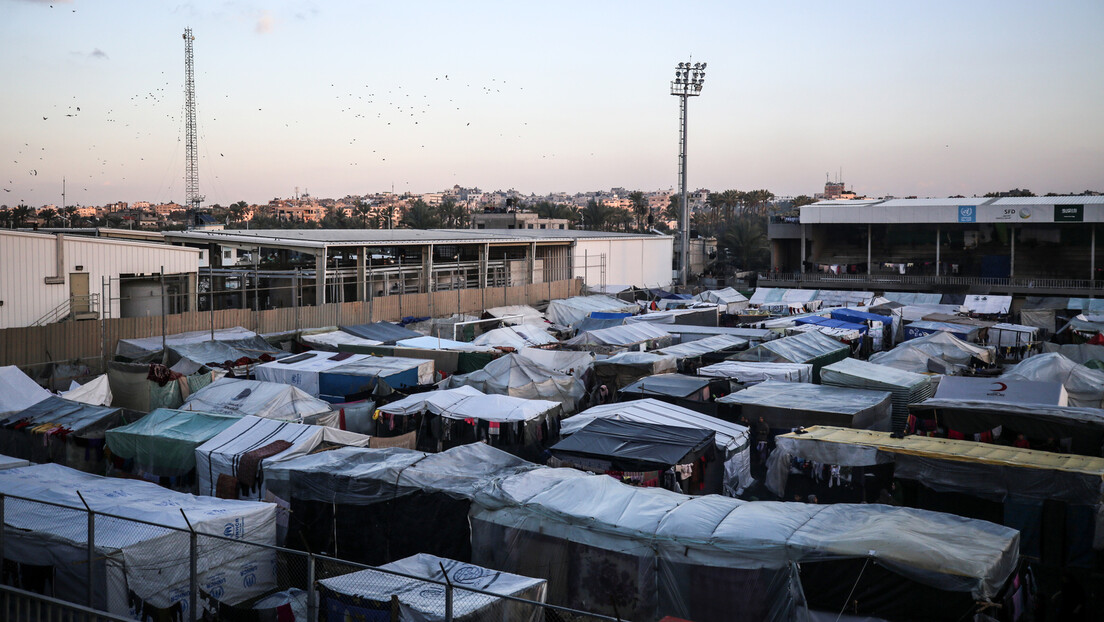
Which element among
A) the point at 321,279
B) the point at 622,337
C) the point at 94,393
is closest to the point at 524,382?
the point at 622,337

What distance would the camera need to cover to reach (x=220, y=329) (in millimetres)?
25406

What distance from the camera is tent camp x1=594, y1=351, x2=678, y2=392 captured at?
20.0 meters

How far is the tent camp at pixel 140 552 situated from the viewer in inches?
341

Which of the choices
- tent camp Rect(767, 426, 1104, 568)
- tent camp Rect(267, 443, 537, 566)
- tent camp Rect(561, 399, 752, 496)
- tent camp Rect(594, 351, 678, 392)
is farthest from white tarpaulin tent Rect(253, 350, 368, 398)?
tent camp Rect(767, 426, 1104, 568)

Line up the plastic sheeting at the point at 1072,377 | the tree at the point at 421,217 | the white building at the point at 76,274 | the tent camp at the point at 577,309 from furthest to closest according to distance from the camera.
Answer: the tree at the point at 421,217, the tent camp at the point at 577,309, the white building at the point at 76,274, the plastic sheeting at the point at 1072,377

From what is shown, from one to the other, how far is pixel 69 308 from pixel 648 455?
19913 millimetres

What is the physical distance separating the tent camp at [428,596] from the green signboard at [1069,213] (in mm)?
48158

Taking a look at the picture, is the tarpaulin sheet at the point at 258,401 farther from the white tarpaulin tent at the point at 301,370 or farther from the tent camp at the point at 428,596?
the tent camp at the point at 428,596

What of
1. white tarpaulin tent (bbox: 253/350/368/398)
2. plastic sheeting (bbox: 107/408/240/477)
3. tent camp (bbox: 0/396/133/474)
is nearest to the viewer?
plastic sheeting (bbox: 107/408/240/477)

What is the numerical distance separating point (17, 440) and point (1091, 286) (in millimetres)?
46555

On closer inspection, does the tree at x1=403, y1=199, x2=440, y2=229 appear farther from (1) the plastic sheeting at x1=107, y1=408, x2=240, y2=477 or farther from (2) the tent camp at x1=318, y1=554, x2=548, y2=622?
(2) the tent camp at x1=318, y1=554, x2=548, y2=622

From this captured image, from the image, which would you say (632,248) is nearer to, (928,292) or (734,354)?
(928,292)

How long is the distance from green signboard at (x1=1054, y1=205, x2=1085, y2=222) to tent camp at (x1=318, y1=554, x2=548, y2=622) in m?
48.2

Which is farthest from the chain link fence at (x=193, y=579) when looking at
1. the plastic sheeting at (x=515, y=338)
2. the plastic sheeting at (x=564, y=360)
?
the plastic sheeting at (x=515, y=338)
